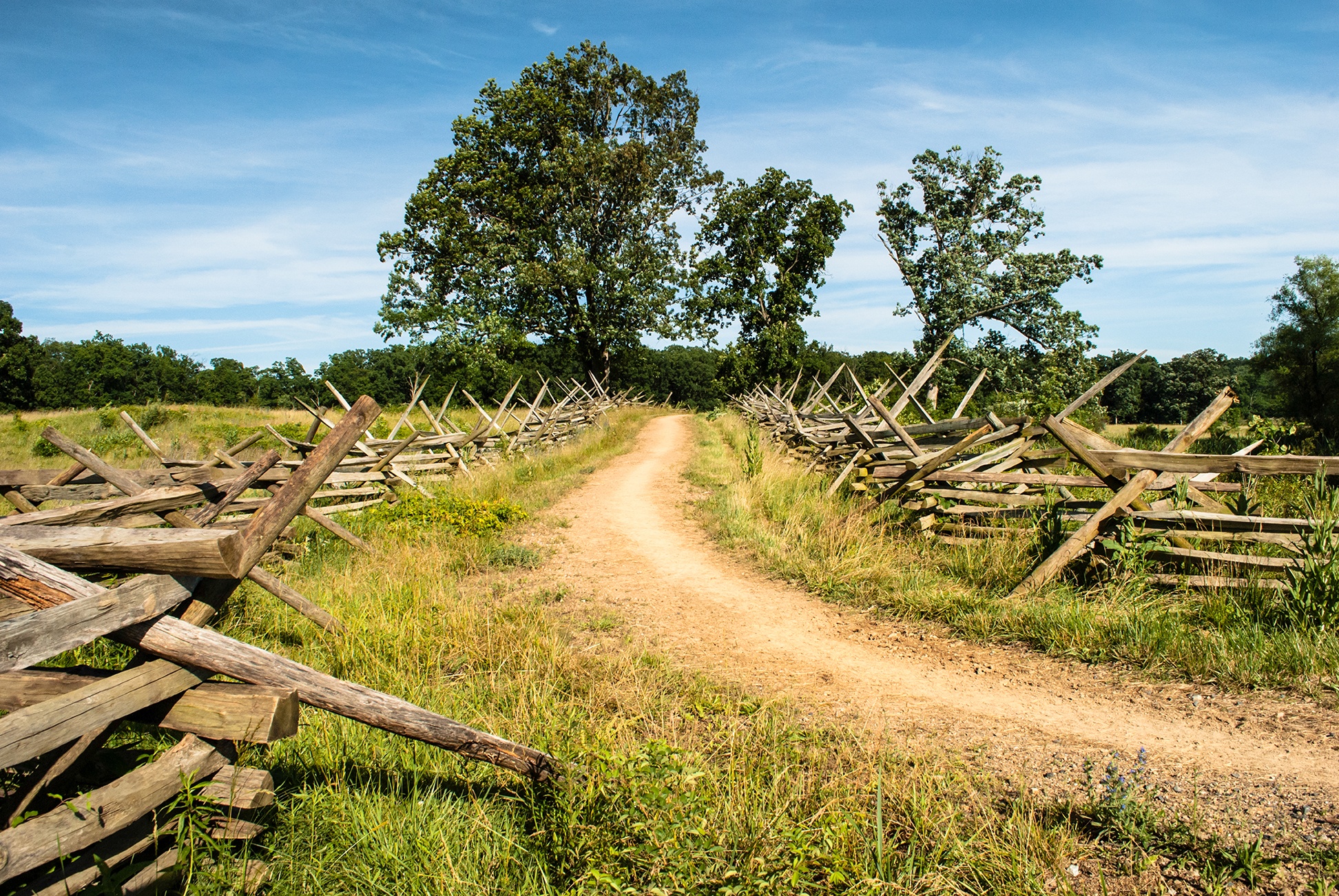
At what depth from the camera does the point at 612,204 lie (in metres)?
28.2

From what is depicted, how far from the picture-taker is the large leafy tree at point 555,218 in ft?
80.8

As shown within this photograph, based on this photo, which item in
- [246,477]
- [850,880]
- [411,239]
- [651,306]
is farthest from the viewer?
[651,306]

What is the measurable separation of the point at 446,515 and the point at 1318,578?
8.63m

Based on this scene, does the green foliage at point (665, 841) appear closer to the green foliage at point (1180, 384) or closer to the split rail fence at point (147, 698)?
the split rail fence at point (147, 698)

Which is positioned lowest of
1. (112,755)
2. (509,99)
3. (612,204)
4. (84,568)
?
(112,755)

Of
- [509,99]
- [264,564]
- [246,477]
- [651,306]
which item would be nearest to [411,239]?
[509,99]

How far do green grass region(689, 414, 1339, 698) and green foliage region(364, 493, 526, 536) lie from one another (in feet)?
9.63

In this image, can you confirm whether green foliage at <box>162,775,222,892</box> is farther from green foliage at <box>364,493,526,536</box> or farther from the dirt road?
green foliage at <box>364,493,526,536</box>

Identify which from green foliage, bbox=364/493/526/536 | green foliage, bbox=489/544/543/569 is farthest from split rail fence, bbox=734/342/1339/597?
green foliage, bbox=364/493/526/536

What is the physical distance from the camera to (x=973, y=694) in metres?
4.40

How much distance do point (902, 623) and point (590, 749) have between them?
357 centimetres

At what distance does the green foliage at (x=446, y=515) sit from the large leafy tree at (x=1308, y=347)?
3143 cm

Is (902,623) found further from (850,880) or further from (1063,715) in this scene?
(850,880)

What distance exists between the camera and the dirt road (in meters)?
3.38
